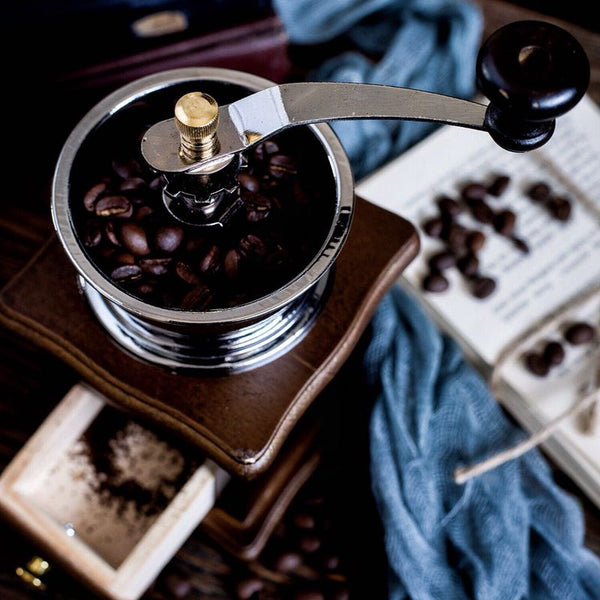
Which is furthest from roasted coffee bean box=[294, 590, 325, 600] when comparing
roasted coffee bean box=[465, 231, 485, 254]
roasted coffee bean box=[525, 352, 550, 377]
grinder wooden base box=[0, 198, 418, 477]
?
roasted coffee bean box=[465, 231, 485, 254]

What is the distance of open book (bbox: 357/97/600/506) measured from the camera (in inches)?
38.8

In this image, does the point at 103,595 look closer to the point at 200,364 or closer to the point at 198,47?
the point at 200,364

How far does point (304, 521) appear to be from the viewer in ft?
3.11

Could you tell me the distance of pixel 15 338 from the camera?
1.00 m

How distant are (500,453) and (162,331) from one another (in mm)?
460

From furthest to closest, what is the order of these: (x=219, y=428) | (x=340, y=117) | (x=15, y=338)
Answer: (x=15, y=338)
(x=219, y=428)
(x=340, y=117)

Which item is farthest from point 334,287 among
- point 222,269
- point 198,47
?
point 198,47

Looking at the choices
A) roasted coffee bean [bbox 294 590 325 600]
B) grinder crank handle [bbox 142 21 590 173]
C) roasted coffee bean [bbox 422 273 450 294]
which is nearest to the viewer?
grinder crank handle [bbox 142 21 590 173]

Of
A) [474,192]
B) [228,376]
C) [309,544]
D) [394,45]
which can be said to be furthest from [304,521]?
[394,45]

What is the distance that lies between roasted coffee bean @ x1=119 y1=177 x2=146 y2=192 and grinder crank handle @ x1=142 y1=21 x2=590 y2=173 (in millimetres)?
93

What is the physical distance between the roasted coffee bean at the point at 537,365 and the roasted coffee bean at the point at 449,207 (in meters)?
0.22

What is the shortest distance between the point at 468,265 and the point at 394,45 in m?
0.36

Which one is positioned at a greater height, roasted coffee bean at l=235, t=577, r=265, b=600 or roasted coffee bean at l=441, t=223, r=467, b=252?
roasted coffee bean at l=441, t=223, r=467, b=252

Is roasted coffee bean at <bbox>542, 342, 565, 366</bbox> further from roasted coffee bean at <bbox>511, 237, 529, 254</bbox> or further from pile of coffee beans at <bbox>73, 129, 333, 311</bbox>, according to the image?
pile of coffee beans at <bbox>73, 129, 333, 311</bbox>
